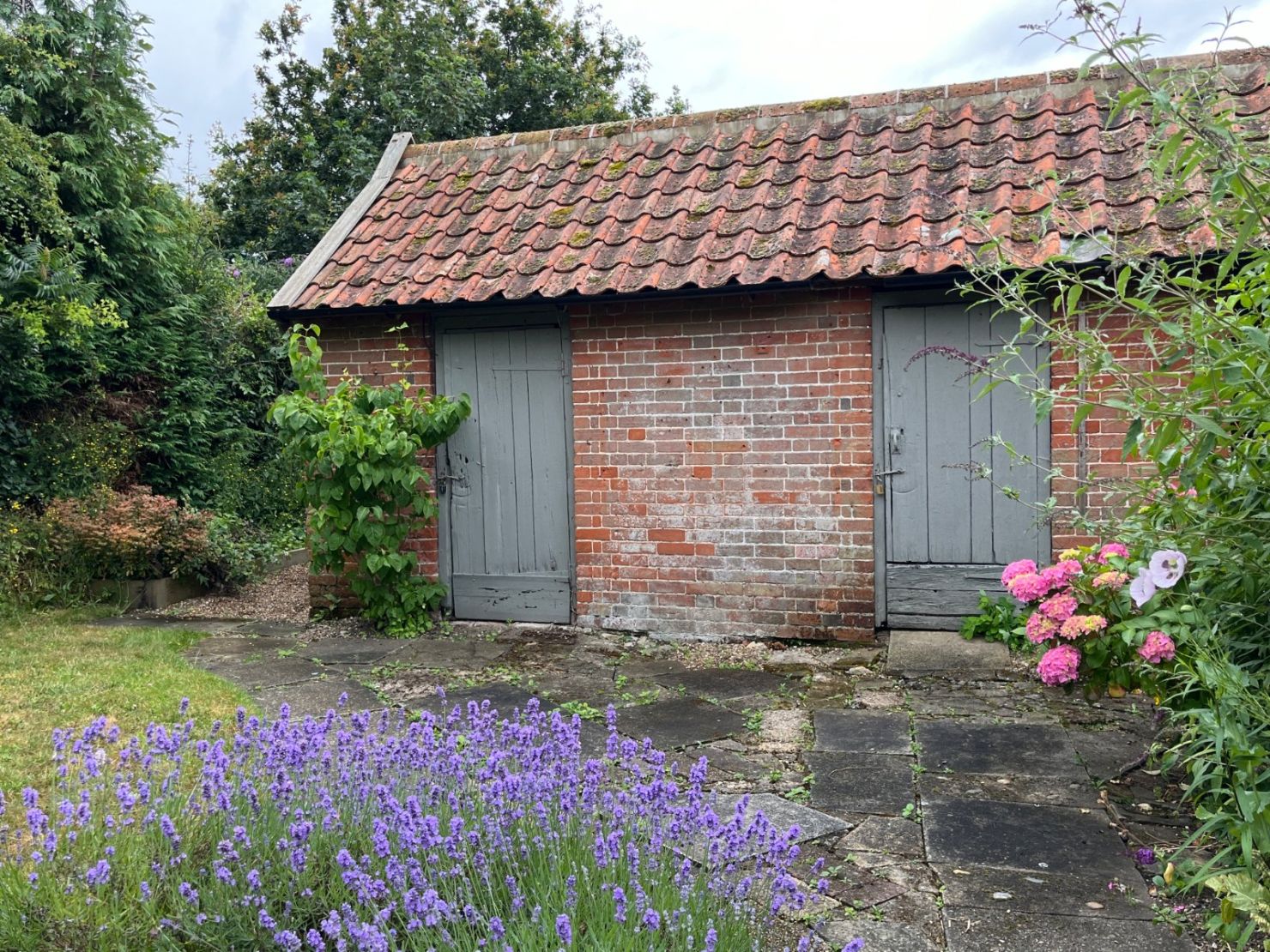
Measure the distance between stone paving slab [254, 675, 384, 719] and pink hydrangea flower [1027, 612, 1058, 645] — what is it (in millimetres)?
3271

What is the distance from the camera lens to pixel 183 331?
11766 millimetres

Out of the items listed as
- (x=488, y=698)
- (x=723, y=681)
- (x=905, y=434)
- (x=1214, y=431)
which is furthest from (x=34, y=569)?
(x=1214, y=431)

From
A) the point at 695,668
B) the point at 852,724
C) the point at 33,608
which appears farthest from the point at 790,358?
the point at 33,608

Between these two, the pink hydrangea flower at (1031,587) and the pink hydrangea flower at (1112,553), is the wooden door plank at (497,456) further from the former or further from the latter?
the pink hydrangea flower at (1112,553)

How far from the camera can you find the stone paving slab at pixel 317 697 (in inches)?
213

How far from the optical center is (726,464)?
279 inches

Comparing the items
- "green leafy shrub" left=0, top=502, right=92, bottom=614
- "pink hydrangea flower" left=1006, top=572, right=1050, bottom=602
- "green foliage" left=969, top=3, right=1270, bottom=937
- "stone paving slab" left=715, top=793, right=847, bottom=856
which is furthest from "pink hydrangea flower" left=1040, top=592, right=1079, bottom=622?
"green leafy shrub" left=0, top=502, right=92, bottom=614

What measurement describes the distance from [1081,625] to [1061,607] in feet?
0.42

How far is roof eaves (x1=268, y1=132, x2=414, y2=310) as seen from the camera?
776 centimetres

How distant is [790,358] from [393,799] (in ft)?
15.2

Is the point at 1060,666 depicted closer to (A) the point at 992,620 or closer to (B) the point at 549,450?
(A) the point at 992,620

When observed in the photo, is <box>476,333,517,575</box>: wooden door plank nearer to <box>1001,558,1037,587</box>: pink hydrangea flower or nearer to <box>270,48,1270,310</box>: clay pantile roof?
<box>270,48,1270,310</box>: clay pantile roof

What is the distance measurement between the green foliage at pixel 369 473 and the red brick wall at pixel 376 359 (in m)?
0.24

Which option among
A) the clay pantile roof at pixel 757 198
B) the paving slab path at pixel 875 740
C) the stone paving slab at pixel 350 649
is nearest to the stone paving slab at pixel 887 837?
the paving slab path at pixel 875 740
